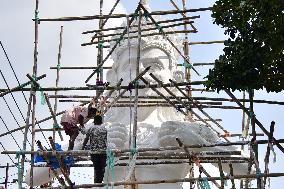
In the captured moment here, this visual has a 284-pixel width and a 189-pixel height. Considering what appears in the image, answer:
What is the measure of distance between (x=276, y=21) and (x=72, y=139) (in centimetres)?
378

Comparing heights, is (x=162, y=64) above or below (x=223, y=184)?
above

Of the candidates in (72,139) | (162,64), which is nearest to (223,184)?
(72,139)

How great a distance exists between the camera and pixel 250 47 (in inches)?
306

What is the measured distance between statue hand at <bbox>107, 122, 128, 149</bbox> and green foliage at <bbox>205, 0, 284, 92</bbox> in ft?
10.4

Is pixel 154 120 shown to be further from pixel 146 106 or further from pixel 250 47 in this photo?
pixel 250 47

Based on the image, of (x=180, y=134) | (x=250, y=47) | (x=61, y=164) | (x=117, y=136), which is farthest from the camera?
(x=117, y=136)

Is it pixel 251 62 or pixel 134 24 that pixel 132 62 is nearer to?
pixel 134 24

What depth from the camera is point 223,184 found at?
888 centimetres

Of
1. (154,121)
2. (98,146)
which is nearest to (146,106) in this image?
(154,121)

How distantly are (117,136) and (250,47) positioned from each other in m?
3.79

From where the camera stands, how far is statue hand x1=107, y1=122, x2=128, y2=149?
10859 millimetres

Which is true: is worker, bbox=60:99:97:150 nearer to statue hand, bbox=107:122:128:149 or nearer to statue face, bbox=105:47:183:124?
statue hand, bbox=107:122:128:149

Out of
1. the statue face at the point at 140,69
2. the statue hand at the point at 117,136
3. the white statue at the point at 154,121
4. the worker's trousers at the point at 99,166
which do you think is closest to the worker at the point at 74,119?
the white statue at the point at 154,121

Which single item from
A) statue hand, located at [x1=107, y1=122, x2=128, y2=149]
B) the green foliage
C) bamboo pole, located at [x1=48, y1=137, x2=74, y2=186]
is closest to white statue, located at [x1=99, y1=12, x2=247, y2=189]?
statue hand, located at [x1=107, y1=122, x2=128, y2=149]
